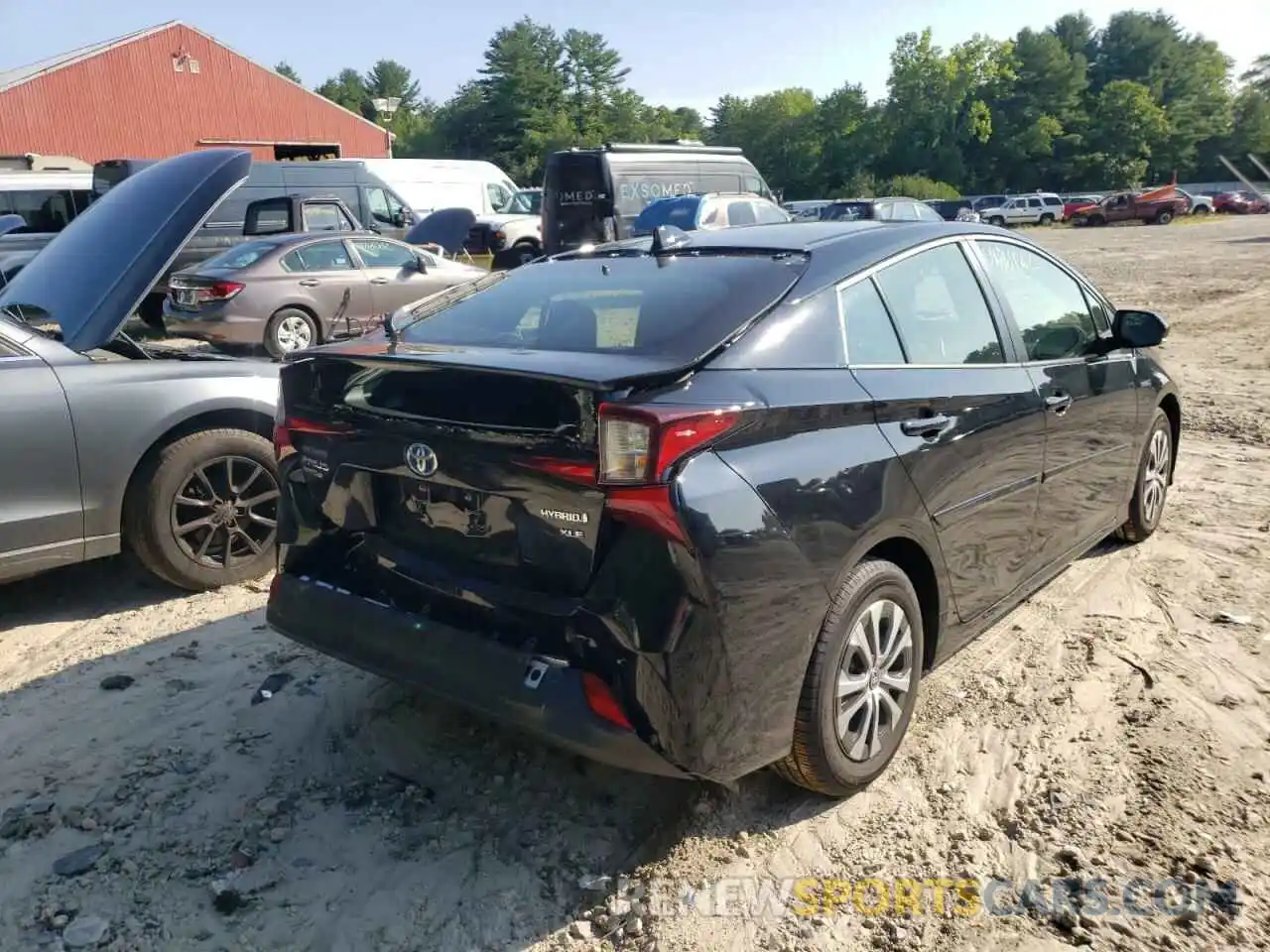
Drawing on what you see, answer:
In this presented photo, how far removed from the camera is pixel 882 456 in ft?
9.58

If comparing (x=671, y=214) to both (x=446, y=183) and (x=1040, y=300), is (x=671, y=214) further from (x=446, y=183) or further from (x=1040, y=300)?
(x=1040, y=300)

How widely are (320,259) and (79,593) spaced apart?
8.04 m

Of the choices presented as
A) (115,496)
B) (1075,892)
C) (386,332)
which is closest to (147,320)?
(115,496)

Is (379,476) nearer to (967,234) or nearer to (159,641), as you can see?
(159,641)

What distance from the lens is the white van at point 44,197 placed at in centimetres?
1459

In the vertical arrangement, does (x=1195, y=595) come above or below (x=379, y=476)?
below

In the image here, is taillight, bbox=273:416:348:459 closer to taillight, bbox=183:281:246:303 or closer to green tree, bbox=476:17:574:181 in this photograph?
taillight, bbox=183:281:246:303

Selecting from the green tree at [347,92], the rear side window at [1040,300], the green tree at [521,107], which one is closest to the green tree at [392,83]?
the green tree at [347,92]

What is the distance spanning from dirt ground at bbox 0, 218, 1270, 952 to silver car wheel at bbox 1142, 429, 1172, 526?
2.55 ft

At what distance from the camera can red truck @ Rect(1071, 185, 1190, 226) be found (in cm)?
4712

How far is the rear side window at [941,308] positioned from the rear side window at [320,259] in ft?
32.3

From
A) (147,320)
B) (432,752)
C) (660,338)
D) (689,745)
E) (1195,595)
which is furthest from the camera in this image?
(147,320)

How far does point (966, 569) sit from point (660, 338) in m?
1.40

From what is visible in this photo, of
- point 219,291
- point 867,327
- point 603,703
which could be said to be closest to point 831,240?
point 867,327
